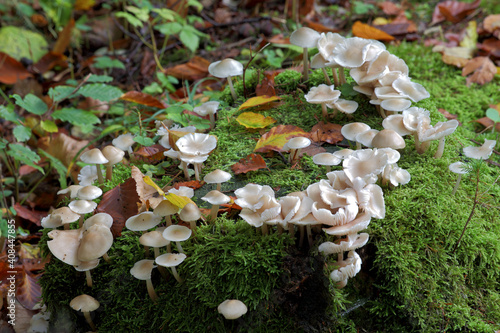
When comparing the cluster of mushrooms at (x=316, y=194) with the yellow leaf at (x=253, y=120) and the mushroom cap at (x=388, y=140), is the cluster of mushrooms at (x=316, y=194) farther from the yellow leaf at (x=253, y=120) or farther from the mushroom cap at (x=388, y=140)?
the yellow leaf at (x=253, y=120)

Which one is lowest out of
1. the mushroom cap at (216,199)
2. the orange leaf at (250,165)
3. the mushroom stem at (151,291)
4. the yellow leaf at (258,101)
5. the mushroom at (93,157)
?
the mushroom stem at (151,291)

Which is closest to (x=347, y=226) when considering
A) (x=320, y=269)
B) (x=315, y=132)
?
(x=320, y=269)

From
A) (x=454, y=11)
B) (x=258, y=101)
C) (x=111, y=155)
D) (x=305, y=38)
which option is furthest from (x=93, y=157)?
(x=454, y=11)

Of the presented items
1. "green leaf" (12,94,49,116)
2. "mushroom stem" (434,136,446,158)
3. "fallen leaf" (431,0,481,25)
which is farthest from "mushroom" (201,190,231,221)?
"fallen leaf" (431,0,481,25)

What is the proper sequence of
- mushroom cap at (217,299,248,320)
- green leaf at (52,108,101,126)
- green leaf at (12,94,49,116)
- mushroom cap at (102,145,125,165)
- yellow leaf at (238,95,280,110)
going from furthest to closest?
green leaf at (52,108,101,126), green leaf at (12,94,49,116), yellow leaf at (238,95,280,110), mushroom cap at (102,145,125,165), mushroom cap at (217,299,248,320)

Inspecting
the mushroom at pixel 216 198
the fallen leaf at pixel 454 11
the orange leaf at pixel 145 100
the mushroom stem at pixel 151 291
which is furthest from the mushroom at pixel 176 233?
the fallen leaf at pixel 454 11

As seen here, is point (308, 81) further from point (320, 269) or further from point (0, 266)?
point (0, 266)

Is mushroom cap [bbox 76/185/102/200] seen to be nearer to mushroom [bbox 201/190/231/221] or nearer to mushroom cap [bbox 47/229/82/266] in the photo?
mushroom cap [bbox 47/229/82/266]
